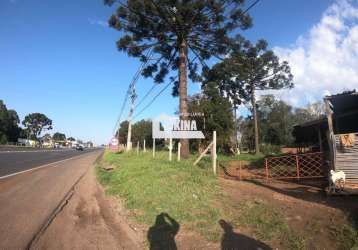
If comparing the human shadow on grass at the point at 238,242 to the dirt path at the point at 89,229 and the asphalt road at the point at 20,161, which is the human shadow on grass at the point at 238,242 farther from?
the asphalt road at the point at 20,161

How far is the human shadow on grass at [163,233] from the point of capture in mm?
5613

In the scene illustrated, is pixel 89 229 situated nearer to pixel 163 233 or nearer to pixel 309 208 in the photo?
pixel 163 233

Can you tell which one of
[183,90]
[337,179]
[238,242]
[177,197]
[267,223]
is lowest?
[238,242]

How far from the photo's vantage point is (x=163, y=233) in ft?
20.4

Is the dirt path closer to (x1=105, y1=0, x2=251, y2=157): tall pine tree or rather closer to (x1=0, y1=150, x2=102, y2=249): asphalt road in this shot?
(x1=0, y1=150, x2=102, y2=249): asphalt road

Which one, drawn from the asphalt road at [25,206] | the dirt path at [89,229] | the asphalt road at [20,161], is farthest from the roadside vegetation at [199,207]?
the asphalt road at [20,161]

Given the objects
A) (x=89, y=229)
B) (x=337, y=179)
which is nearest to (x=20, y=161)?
(x=89, y=229)

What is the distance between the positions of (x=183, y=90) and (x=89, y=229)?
13992 mm

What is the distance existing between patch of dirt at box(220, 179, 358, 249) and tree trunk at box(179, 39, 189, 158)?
9.13 meters

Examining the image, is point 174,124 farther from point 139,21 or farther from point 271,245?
point 271,245

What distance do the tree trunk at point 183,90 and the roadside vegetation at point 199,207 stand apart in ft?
27.0

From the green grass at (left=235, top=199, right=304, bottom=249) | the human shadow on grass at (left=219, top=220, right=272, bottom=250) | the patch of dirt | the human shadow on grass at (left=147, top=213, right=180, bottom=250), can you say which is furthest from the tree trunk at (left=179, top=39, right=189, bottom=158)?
the human shadow on grass at (left=219, top=220, right=272, bottom=250)

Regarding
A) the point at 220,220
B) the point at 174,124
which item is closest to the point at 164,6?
the point at 174,124

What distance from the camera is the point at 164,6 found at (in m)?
17.3
